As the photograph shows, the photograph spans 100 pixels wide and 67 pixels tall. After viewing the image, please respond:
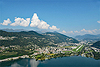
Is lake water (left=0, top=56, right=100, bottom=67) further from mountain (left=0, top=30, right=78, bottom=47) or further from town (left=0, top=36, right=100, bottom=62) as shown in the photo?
mountain (left=0, top=30, right=78, bottom=47)

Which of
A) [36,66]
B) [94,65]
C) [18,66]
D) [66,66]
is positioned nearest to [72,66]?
[66,66]

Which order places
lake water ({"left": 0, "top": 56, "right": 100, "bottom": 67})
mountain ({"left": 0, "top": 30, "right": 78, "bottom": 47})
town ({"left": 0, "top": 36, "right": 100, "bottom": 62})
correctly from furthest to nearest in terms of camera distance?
mountain ({"left": 0, "top": 30, "right": 78, "bottom": 47}), town ({"left": 0, "top": 36, "right": 100, "bottom": 62}), lake water ({"left": 0, "top": 56, "right": 100, "bottom": 67})

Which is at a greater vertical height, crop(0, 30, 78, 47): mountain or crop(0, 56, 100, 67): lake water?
crop(0, 30, 78, 47): mountain

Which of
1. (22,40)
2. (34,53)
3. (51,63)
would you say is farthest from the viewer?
(22,40)

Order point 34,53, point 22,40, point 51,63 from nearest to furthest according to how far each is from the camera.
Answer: point 51,63 → point 34,53 → point 22,40

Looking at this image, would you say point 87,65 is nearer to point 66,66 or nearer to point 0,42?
point 66,66

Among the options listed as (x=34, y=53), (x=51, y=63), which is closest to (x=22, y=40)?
(x=34, y=53)

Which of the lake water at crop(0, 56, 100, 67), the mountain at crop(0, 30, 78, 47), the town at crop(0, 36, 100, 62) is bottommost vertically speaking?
the lake water at crop(0, 56, 100, 67)

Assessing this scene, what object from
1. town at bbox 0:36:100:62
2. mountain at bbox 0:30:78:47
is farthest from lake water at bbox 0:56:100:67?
mountain at bbox 0:30:78:47

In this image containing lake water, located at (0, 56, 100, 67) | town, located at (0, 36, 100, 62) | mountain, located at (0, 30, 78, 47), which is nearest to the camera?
lake water, located at (0, 56, 100, 67)

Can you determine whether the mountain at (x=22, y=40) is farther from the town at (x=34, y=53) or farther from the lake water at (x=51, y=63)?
the lake water at (x=51, y=63)

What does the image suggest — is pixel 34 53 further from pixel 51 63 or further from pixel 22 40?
pixel 22 40

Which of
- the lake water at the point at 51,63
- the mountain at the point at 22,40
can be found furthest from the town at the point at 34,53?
the mountain at the point at 22,40
